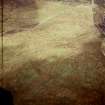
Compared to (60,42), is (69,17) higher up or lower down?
higher up

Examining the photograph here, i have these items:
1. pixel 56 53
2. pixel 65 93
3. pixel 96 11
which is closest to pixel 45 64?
pixel 56 53

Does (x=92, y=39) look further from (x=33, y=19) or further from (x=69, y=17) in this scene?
(x=33, y=19)

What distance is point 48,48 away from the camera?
179 inches

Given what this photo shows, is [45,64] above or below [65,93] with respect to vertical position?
above

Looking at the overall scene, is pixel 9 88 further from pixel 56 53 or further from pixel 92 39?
pixel 92 39

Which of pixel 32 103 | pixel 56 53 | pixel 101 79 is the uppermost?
pixel 56 53

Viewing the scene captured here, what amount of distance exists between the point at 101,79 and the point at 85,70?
28 centimetres

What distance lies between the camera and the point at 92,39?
4.55 meters

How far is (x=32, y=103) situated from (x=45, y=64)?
621 millimetres

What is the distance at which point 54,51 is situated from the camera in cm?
455

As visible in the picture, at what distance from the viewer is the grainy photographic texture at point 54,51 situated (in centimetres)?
445

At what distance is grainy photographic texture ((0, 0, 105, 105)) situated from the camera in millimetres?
4453

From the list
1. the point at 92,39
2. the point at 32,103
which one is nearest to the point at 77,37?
the point at 92,39

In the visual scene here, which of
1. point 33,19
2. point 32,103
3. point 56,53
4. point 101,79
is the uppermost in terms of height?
point 33,19
